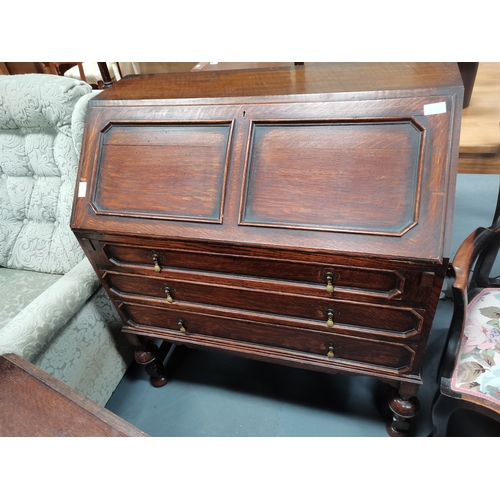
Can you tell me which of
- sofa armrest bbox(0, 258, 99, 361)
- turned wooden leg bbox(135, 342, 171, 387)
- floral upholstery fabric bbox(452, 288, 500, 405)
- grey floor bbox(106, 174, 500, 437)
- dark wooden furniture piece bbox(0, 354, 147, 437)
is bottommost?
grey floor bbox(106, 174, 500, 437)

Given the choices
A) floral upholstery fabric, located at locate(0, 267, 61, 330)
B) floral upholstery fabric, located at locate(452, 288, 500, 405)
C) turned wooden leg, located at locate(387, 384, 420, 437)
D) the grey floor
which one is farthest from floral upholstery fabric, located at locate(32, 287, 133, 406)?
floral upholstery fabric, located at locate(452, 288, 500, 405)

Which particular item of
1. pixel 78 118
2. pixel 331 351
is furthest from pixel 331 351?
pixel 78 118

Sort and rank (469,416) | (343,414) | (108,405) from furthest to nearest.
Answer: (108,405) → (343,414) → (469,416)

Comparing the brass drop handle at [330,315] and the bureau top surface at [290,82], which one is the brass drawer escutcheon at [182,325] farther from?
the bureau top surface at [290,82]

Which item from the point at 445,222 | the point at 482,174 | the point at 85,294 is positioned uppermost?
the point at 445,222

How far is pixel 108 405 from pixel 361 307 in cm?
119

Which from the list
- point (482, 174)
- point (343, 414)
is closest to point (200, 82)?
point (343, 414)

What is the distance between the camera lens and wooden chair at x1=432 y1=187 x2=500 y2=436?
88 cm

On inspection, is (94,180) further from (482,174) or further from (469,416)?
(482,174)

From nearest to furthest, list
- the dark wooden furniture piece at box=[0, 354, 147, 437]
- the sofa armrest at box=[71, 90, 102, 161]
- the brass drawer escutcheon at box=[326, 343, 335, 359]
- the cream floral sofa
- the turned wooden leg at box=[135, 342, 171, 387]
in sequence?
the dark wooden furniture piece at box=[0, 354, 147, 437], the brass drawer escutcheon at box=[326, 343, 335, 359], the cream floral sofa, the sofa armrest at box=[71, 90, 102, 161], the turned wooden leg at box=[135, 342, 171, 387]

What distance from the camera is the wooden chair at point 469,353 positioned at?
88 centimetres

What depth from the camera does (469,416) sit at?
127cm

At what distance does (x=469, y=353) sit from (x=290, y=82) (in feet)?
2.97

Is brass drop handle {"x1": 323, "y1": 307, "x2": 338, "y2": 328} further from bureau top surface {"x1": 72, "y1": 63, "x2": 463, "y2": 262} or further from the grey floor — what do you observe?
the grey floor
